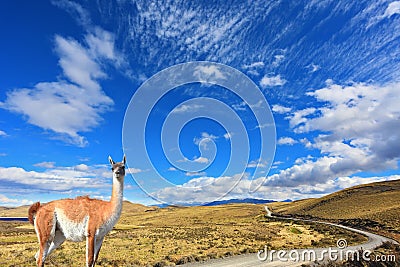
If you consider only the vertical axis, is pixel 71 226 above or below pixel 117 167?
below

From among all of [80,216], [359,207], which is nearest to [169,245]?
[80,216]

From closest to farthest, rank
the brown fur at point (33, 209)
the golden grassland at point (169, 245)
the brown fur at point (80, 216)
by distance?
the brown fur at point (80, 216), the brown fur at point (33, 209), the golden grassland at point (169, 245)

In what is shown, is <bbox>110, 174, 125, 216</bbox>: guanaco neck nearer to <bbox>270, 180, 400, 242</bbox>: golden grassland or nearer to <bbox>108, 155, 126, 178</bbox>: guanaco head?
<bbox>108, 155, 126, 178</bbox>: guanaco head

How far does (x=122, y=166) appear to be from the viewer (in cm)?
976

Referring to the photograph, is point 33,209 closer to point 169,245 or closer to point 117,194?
point 117,194

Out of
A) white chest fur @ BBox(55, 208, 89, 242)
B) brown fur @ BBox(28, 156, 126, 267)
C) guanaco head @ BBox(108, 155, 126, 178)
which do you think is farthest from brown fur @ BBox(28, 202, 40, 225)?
guanaco head @ BBox(108, 155, 126, 178)

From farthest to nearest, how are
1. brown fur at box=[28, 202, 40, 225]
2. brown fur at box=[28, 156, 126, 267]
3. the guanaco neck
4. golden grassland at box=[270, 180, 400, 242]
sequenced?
golden grassland at box=[270, 180, 400, 242], brown fur at box=[28, 202, 40, 225], the guanaco neck, brown fur at box=[28, 156, 126, 267]

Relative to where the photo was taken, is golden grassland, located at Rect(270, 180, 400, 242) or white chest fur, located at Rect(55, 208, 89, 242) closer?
white chest fur, located at Rect(55, 208, 89, 242)

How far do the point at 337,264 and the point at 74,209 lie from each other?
14067 millimetres

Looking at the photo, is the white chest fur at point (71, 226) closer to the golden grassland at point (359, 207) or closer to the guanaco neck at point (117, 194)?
the guanaco neck at point (117, 194)

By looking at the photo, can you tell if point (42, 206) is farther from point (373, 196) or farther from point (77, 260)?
point (373, 196)

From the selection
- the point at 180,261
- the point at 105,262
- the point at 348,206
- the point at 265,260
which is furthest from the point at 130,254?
the point at 348,206

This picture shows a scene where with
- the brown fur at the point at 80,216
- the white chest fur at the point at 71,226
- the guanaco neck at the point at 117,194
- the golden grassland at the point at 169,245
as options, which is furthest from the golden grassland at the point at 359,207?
the white chest fur at the point at 71,226

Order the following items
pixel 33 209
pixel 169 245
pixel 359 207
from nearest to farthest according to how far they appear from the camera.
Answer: pixel 33 209
pixel 169 245
pixel 359 207
